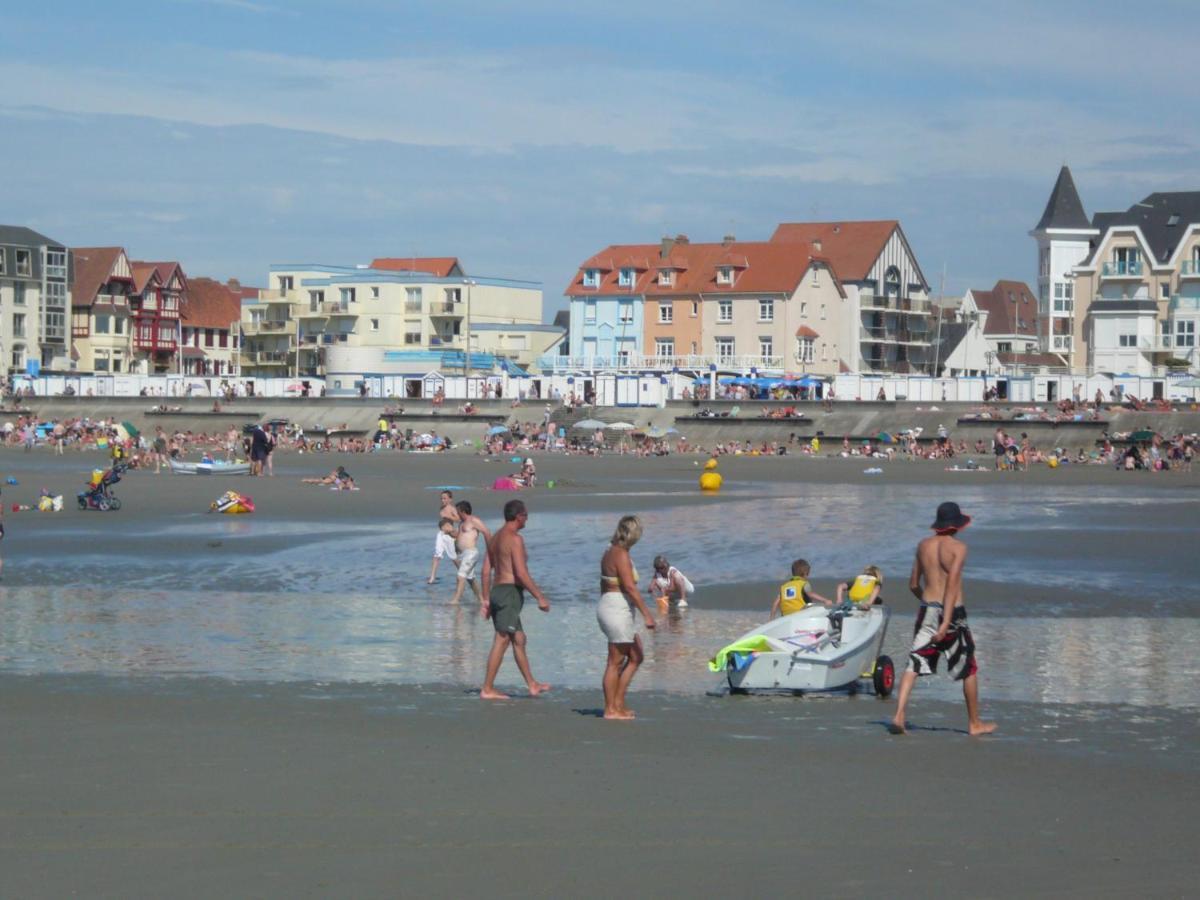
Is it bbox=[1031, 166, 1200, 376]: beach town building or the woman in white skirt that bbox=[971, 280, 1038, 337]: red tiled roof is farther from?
the woman in white skirt

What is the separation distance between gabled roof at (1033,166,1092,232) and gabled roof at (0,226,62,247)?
57548mm

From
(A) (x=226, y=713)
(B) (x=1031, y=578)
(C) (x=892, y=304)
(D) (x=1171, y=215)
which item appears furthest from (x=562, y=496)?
(C) (x=892, y=304)

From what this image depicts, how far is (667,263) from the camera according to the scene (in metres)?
84.2

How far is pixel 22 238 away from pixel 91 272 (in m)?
5.20

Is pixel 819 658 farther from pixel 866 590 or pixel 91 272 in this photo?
pixel 91 272

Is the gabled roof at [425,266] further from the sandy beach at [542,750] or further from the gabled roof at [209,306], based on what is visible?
the sandy beach at [542,750]

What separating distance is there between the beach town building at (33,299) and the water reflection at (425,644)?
78042mm

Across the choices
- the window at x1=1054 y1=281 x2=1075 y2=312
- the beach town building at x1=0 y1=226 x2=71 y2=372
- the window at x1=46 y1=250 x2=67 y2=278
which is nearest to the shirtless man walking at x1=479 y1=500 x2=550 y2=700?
the window at x1=1054 y1=281 x2=1075 y2=312

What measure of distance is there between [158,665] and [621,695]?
4301 mm

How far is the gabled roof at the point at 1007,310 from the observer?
11538 cm

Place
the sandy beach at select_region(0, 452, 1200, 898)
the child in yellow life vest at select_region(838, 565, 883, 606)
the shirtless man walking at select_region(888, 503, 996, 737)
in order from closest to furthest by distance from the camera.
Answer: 1. the sandy beach at select_region(0, 452, 1200, 898)
2. the shirtless man walking at select_region(888, 503, 996, 737)
3. the child in yellow life vest at select_region(838, 565, 883, 606)

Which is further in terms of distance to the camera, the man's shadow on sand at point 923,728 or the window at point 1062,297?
the window at point 1062,297

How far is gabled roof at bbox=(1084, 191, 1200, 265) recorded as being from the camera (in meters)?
73.8

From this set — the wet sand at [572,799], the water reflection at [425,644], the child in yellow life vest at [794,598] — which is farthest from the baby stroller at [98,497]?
the child in yellow life vest at [794,598]
